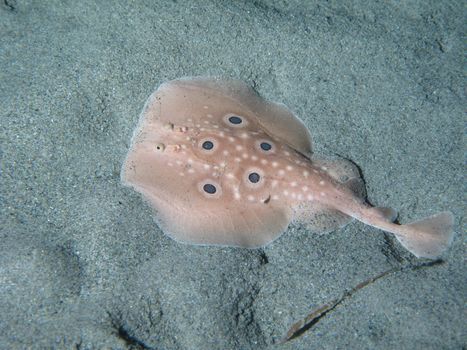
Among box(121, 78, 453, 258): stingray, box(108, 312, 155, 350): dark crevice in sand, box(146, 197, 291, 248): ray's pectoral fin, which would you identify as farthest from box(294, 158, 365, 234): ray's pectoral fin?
box(108, 312, 155, 350): dark crevice in sand

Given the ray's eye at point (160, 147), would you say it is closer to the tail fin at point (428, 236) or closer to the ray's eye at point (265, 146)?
the ray's eye at point (265, 146)

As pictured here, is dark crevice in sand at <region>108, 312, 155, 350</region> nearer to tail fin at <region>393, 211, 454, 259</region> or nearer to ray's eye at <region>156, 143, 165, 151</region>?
ray's eye at <region>156, 143, 165, 151</region>

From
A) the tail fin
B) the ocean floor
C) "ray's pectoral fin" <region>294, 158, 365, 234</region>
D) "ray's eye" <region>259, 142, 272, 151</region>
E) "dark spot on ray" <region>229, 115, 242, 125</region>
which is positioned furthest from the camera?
"dark spot on ray" <region>229, 115, 242, 125</region>

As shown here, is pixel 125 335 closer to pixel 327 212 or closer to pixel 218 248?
pixel 218 248

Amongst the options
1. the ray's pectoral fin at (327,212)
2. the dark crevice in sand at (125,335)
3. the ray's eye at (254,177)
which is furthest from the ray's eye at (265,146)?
the dark crevice in sand at (125,335)

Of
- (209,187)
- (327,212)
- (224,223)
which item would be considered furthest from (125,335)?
(327,212)
